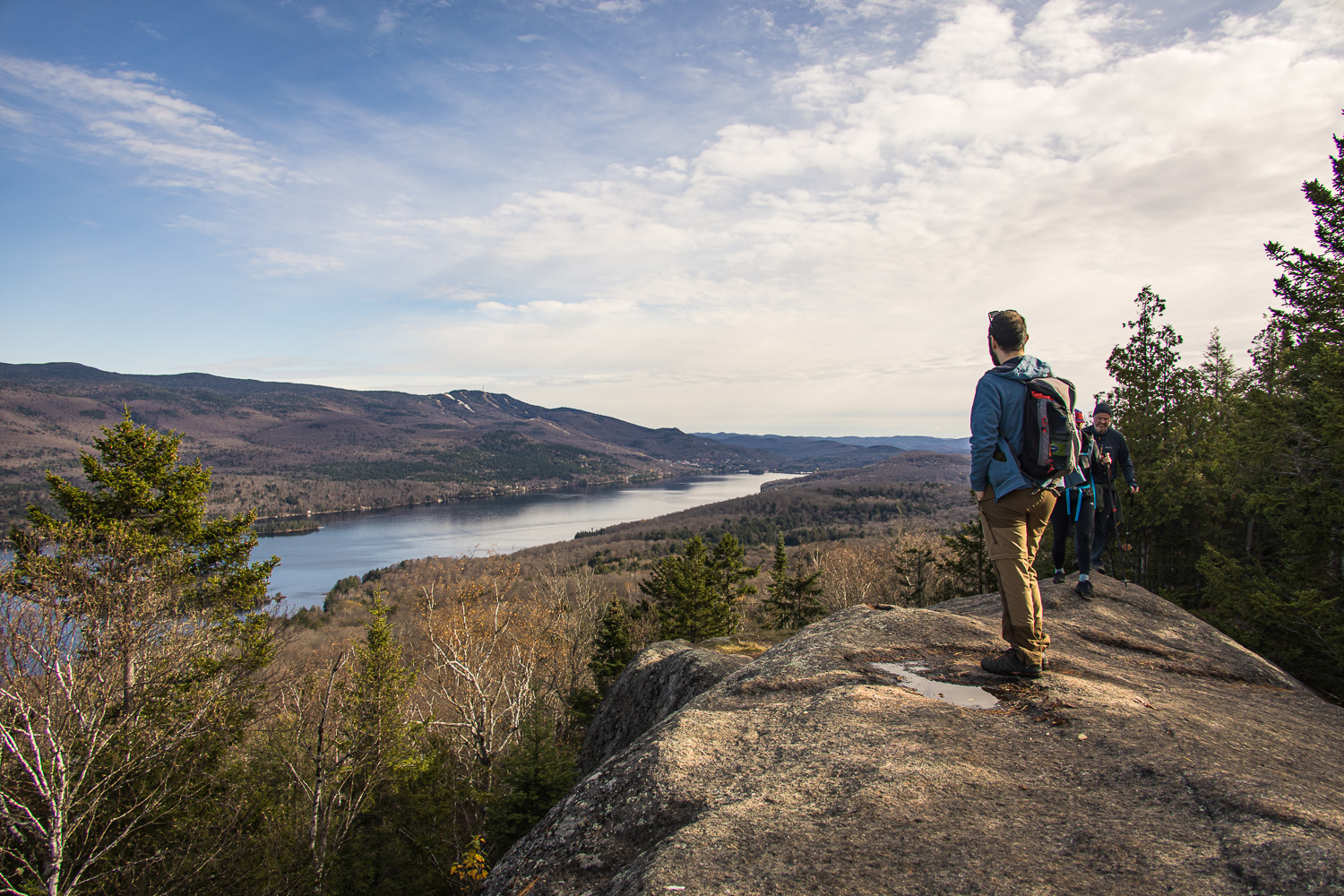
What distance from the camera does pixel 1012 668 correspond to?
17.5ft

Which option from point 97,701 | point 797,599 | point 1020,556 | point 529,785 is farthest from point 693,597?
point 1020,556

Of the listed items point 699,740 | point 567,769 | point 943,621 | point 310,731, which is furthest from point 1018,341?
point 310,731

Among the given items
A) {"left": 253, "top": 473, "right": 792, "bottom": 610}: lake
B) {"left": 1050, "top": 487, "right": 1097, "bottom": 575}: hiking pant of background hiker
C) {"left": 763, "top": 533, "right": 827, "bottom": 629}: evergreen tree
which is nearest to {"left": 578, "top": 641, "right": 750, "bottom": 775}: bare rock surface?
{"left": 1050, "top": 487, "right": 1097, "bottom": 575}: hiking pant of background hiker

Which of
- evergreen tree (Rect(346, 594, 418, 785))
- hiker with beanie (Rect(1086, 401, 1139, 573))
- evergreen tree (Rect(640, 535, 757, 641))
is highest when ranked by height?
hiker with beanie (Rect(1086, 401, 1139, 573))

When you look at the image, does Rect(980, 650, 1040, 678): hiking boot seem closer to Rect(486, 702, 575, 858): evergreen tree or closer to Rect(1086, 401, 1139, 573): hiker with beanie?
Rect(1086, 401, 1139, 573): hiker with beanie

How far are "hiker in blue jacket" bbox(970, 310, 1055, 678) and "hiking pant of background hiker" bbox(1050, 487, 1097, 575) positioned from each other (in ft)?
10.7

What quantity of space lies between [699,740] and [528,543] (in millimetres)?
127783

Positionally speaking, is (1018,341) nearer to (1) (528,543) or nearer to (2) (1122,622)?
(2) (1122,622)

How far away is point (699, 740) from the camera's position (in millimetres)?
4645

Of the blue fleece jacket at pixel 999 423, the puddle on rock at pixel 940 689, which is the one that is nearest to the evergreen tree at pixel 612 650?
the puddle on rock at pixel 940 689

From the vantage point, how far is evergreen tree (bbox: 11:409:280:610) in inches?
607

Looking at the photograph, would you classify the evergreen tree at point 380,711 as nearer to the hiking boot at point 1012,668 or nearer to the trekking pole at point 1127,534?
the hiking boot at point 1012,668

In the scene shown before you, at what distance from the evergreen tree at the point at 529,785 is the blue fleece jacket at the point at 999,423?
33.3ft

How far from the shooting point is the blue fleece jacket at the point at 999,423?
5.12m
